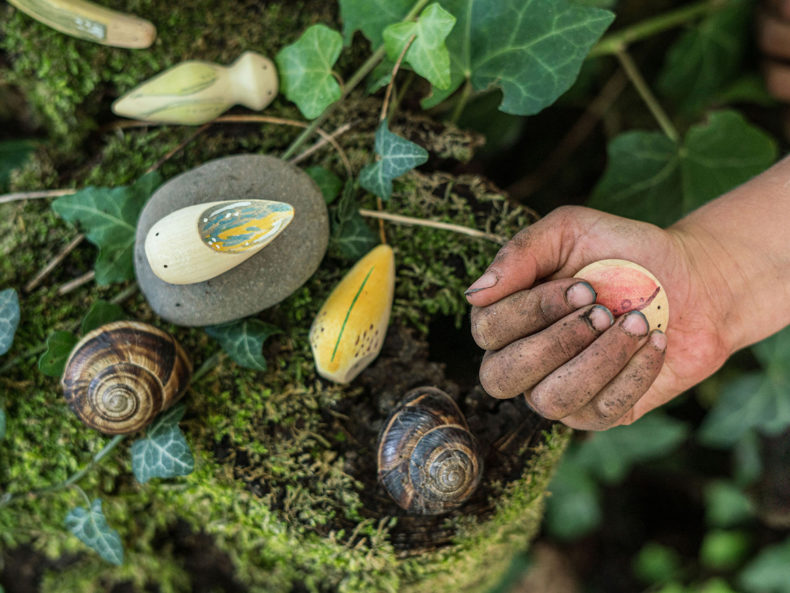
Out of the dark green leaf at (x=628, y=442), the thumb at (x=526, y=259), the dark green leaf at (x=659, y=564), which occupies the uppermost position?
the thumb at (x=526, y=259)

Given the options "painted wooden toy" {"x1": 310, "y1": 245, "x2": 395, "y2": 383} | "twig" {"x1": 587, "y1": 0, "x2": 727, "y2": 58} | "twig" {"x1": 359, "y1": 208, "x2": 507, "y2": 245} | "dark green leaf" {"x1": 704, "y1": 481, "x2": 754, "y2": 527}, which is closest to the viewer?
"painted wooden toy" {"x1": 310, "y1": 245, "x2": 395, "y2": 383}

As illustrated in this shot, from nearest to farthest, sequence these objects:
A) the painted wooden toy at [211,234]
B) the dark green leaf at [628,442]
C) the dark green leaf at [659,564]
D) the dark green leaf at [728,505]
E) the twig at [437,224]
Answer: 1. the painted wooden toy at [211,234]
2. the twig at [437,224]
3. the dark green leaf at [628,442]
4. the dark green leaf at [728,505]
5. the dark green leaf at [659,564]

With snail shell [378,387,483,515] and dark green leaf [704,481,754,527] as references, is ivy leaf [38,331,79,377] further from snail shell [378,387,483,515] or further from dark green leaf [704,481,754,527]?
dark green leaf [704,481,754,527]

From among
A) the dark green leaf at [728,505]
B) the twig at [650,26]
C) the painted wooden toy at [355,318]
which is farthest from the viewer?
the dark green leaf at [728,505]

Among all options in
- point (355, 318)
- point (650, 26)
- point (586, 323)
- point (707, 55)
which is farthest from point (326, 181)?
point (707, 55)

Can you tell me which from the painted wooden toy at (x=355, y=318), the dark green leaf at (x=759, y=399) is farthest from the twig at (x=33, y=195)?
the dark green leaf at (x=759, y=399)

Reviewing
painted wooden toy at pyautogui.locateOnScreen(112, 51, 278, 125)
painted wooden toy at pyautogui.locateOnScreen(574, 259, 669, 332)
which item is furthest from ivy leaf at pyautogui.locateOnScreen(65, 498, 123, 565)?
painted wooden toy at pyautogui.locateOnScreen(574, 259, 669, 332)

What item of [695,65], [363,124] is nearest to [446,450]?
[363,124]

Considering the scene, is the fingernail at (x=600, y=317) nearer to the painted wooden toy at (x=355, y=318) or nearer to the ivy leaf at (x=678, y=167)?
the painted wooden toy at (x=355, y=318)
